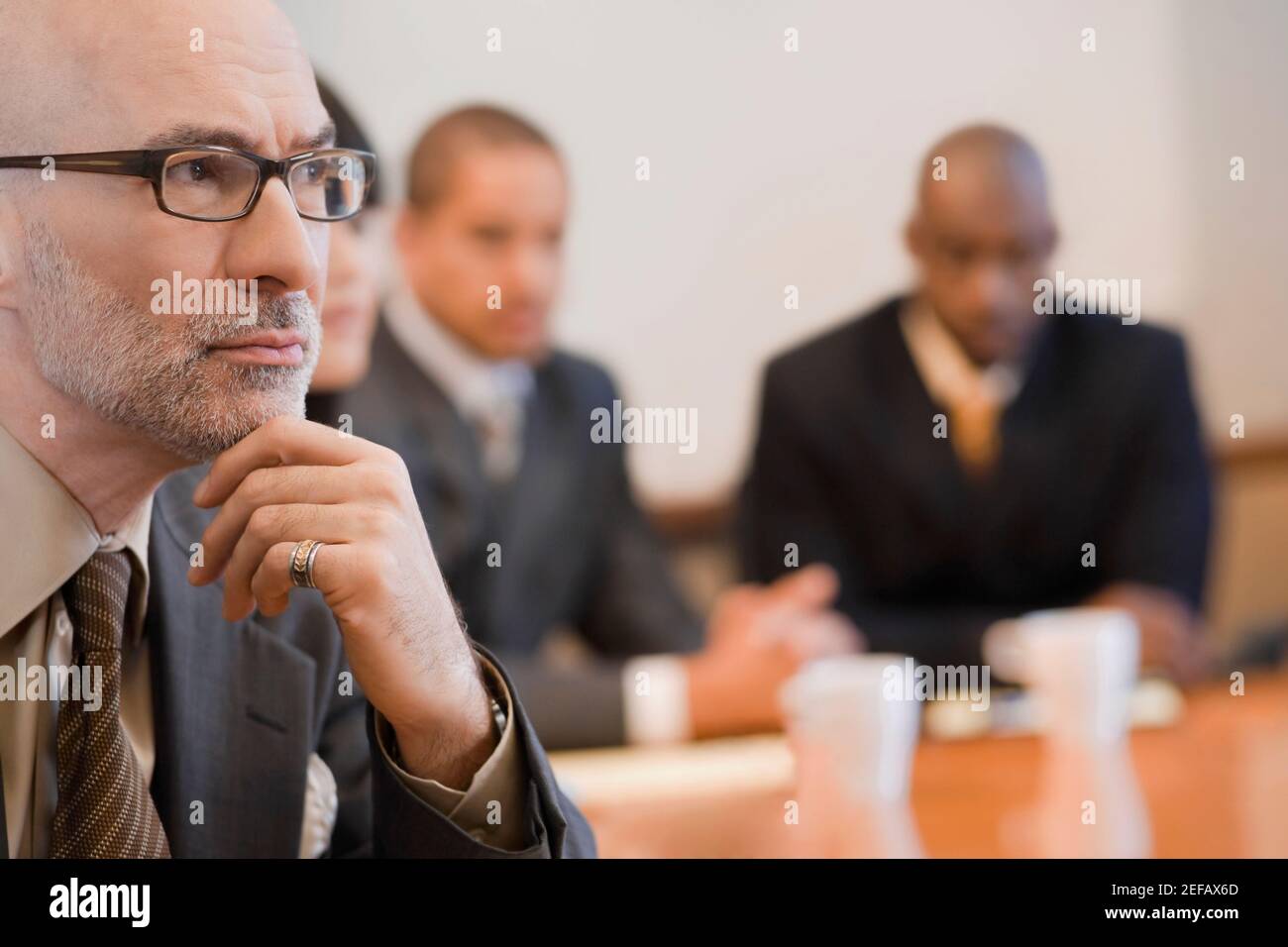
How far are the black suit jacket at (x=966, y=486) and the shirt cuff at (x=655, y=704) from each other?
1.83 feet

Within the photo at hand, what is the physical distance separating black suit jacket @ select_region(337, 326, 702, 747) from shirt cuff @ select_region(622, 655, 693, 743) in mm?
191

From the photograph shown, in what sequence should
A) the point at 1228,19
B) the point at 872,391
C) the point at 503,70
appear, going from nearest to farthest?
the point at 872,391
the point at 503,70
the point at 1228,19

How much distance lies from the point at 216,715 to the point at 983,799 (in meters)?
0.75

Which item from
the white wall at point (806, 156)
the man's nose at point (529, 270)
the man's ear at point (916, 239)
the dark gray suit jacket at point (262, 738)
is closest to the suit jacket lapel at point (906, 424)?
the man's ear at point (916, 239)

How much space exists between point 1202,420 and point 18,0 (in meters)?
2.14

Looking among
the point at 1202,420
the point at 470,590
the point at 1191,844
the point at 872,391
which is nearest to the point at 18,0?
the point at 1191,844

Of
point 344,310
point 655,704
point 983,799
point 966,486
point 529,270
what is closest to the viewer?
point 983,799

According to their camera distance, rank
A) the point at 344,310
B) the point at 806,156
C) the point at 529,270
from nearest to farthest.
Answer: the point at 344,310
the point at 529,270
the point at 806,156

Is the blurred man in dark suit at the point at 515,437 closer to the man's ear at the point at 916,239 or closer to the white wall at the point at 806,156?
the white wall at the point at 806,156

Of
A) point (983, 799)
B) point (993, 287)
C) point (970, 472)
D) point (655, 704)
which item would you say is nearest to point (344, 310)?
point (655, 704)

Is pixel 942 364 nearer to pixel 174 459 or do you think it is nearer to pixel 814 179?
pixel 814 179

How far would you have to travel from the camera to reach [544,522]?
215cm

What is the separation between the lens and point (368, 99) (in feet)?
6.88

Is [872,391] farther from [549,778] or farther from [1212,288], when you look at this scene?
[549,778]
